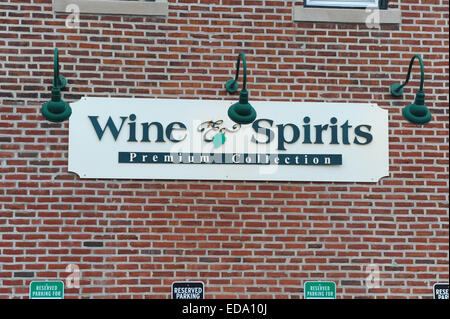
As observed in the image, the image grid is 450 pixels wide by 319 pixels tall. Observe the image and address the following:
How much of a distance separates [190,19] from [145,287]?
292cm

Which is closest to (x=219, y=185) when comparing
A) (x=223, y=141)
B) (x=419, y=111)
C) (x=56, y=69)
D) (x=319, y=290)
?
(x=223, y=141)

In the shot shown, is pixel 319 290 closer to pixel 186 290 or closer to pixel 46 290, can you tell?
pixel 186 290

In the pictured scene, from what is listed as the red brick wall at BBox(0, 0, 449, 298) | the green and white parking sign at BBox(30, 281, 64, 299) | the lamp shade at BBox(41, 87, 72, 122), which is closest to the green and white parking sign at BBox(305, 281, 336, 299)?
the red brick wall at BBox(0, 0, 449, 298)

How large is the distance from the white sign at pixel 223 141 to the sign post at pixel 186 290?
1.12 meters

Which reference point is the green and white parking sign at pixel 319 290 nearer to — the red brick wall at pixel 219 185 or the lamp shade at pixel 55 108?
the red brick wall at pixel 219 185

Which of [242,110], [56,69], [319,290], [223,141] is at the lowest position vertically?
[319,290]

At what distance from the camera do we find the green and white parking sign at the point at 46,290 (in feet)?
25.2

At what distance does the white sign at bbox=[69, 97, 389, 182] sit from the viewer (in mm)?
7930

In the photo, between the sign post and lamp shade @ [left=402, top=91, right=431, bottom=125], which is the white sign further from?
the sign post

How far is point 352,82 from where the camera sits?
8289mm

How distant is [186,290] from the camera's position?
779cm

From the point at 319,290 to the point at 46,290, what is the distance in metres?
2.83

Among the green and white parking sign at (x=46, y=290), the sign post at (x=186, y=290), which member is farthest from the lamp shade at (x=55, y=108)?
the sign post at (x=186, y=290)

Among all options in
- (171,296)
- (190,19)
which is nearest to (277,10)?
(190,19)
